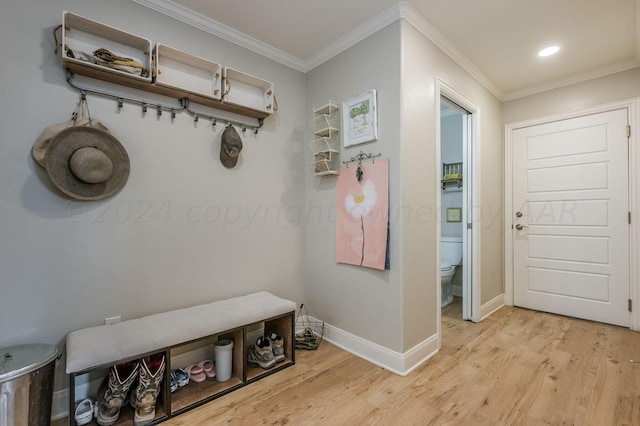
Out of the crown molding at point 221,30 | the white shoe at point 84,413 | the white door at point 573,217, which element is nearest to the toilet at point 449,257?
the white door at point 573,217

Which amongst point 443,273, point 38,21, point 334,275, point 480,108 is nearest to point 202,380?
point 334,275

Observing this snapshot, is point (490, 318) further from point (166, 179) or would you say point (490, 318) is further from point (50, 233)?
point (50, 233)

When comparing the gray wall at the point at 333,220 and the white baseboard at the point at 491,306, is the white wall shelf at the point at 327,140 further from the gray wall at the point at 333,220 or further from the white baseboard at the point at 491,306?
the white baseboard at the point at 491,306

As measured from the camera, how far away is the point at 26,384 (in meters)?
1.29

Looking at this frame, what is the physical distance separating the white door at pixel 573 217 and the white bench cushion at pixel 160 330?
9.53 feet

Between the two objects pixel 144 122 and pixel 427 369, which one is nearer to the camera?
pixel 144 122

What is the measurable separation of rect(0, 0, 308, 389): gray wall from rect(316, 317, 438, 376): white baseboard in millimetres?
580

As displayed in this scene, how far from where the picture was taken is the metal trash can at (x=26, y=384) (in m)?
1.24

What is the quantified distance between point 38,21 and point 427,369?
3197 mm

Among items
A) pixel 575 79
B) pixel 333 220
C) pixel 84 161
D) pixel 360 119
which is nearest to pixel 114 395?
pixel 84 161

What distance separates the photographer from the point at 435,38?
2.32 metres

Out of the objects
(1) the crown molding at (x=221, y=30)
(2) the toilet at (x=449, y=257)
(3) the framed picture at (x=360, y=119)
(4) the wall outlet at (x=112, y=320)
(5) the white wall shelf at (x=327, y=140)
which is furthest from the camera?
(2) the toilet at (x=449, y=257)

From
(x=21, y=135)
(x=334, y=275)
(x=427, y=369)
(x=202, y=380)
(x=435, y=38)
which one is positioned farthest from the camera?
(x=334, y=275)

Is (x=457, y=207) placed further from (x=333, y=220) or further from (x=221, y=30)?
(x=221, y=30)
